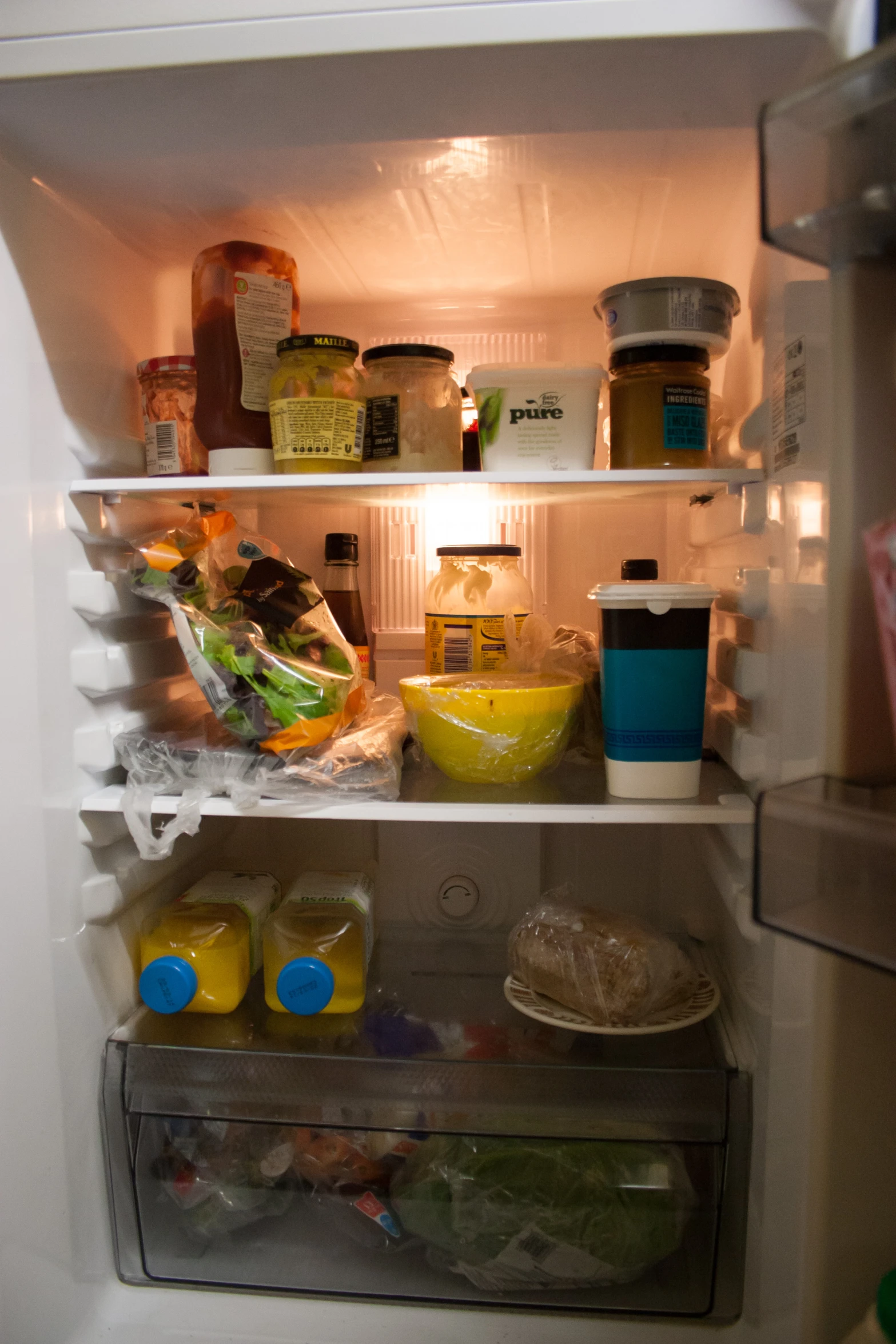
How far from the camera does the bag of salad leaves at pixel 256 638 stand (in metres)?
0.89

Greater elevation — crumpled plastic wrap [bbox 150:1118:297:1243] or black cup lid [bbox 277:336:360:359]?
black cup lid [bbox 277:336:360:359]

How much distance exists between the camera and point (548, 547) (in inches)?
49.7

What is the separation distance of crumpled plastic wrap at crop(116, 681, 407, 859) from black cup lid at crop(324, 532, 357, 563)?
1.02 feet

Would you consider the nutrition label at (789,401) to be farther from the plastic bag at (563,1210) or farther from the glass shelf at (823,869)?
the plastic bag at (563,1210)

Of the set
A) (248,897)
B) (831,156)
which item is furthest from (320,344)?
(248,897)

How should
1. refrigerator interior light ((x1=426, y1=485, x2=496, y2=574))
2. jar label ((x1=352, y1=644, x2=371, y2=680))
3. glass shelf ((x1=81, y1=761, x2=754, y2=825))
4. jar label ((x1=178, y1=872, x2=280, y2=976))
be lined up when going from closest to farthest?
glass shelf ((x1=81, y1=761, x2=754, y2=825))
jar label ((x1=178, y1=872, x2=280, y2=976))
jar label ((x1=352, y1=644, x2=371, y2=680))
refrigerator interior light ((x1=426, y1=485, x2=496, y2=574))

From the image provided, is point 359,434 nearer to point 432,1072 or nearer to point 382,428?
point 382,428

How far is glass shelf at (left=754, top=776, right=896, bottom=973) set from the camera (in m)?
0.48

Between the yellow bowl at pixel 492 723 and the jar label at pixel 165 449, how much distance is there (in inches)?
14.0

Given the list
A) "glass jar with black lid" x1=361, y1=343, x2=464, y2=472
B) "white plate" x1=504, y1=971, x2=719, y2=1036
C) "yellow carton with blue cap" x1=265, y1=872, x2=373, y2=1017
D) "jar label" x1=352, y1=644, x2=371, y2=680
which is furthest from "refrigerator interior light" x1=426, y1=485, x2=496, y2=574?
"white plate" x1=504, y1=971, x2=719, y2=1036

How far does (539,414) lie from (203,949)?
0.70 metres

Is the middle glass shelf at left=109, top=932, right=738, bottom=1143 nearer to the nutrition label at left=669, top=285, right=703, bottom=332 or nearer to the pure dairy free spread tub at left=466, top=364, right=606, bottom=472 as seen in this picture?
the pure dairy free spread tub at left=466, top=364, right=606, bottom=472

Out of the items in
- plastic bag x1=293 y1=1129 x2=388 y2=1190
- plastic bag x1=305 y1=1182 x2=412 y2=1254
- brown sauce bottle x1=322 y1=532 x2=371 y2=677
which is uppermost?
brown sauce bottle x1=322 y1=532 x2=371 y2=677

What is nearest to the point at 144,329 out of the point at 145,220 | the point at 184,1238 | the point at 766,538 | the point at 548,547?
the point at 145,220
